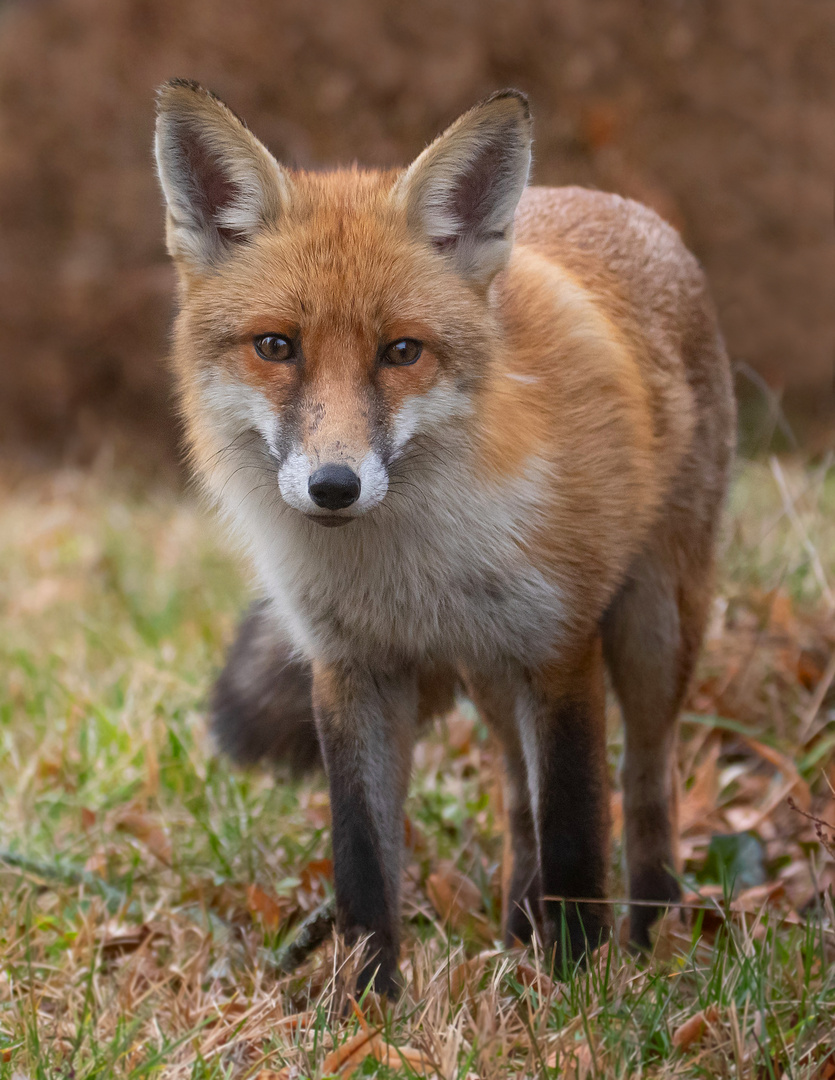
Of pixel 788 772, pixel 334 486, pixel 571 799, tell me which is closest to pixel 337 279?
pixel 334 486

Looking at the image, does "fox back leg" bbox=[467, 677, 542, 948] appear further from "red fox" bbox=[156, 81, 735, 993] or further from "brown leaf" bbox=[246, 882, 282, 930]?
"brown leaf" bbox=[246, 882, 282, 930]

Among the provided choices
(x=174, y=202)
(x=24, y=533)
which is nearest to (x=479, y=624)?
(x=174, y=202)

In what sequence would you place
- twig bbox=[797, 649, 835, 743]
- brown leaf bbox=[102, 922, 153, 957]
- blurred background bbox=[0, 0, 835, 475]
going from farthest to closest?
blurred background bbox=[0, 0, 835, 475], twig bbox=[797, 649, 835, 743], brown leaf bbox=[102, 922, 153, 957]

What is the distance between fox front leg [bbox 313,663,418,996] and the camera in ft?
8.96

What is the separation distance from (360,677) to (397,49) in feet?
21.2

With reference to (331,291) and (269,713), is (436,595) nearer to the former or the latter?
(331,291)

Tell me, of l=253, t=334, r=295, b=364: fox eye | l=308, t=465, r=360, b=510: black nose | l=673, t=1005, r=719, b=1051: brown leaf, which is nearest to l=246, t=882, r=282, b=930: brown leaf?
l=673, t=1005, r=719, b=1051: brown leaf

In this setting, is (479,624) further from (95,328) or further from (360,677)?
(95,328)

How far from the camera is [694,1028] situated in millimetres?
2311

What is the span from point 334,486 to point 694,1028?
133 cm

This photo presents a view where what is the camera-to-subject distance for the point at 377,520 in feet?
8.74

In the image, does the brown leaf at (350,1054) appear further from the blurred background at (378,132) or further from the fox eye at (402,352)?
the blurred background at (378,132)

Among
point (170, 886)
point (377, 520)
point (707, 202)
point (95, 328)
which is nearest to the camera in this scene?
point (377, 520)

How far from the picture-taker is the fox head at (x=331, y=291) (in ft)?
7.87
